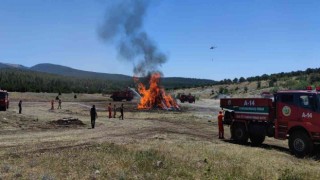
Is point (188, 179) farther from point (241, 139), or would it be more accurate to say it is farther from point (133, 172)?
point (241, 139)

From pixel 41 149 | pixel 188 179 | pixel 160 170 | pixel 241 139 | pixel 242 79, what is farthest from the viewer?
pixel 242 79

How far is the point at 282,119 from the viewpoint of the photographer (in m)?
21.9

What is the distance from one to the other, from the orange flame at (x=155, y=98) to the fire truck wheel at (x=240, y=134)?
3833cm

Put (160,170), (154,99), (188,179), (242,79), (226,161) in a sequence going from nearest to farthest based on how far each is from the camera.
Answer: (188,179), (160,170), (226,161), (154,99), (242,79)

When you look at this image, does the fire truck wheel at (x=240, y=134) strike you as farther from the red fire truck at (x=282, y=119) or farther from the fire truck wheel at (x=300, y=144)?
the fire truck wheel at (x=300, y=144)

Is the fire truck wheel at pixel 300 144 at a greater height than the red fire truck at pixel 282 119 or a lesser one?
lesser

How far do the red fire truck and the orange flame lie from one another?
127ft

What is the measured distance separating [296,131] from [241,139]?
4.46 m

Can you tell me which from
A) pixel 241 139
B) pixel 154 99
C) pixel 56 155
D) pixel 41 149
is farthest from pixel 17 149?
pixel 154 99

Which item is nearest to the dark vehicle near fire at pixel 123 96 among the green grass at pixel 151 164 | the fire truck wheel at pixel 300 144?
the green grass at pixel 151 164

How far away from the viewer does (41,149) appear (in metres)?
20.3

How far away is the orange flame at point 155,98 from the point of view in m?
64.9

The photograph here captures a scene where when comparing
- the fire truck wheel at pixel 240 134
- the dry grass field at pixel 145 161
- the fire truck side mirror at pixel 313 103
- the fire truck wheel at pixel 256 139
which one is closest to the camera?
the dry grass field at pixel 145 161

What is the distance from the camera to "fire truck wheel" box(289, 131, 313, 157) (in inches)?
807
